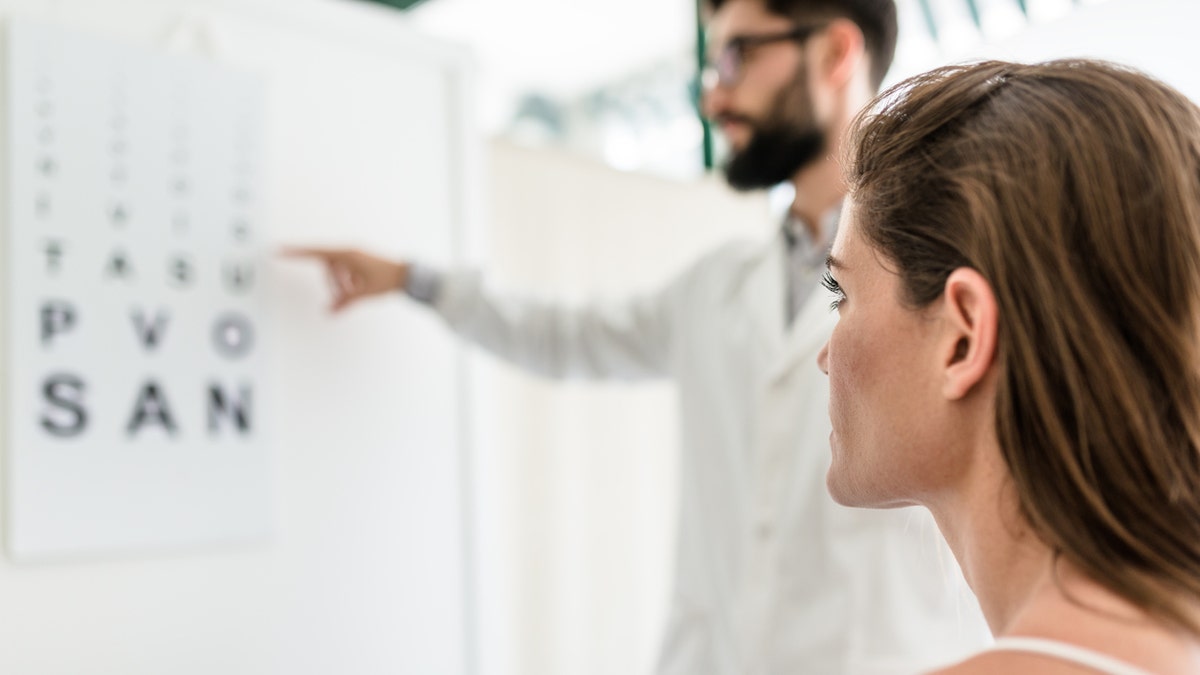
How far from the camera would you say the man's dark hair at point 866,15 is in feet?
5.29

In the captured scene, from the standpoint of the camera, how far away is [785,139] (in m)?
1.58

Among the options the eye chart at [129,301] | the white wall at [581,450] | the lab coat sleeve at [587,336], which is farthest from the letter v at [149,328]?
the white wall at [581,450]

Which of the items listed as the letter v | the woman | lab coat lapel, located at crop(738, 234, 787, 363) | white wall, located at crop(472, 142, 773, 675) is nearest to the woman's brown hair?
the woman

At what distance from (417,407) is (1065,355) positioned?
1.03 meters

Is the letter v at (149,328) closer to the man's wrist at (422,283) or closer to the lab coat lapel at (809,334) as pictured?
the man's wrist at (422,283)

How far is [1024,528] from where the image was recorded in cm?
69

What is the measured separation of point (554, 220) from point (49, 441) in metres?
1.00

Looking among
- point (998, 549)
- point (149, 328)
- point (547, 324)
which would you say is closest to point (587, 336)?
point (547, 324)

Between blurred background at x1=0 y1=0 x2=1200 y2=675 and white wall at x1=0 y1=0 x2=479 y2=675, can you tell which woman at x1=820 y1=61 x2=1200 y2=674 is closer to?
blurred background at x1=0 y1=0 x2=1200 y2=675

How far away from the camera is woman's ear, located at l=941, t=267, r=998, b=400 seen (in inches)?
26.3

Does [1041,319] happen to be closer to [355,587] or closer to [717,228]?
[355,587]

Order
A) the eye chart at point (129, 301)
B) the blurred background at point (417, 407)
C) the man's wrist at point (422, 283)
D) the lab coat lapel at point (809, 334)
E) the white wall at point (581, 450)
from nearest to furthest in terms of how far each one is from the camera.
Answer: the eye chart at point (129, 301), the blurred background at point (417, 407), the lab coat lapel at point (809, 334), the man's wrist at point (422, 283), the white wall at point (581, 450)

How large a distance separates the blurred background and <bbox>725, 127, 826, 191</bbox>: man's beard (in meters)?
0.27

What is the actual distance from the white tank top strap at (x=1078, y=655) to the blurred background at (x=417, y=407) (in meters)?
0.83
